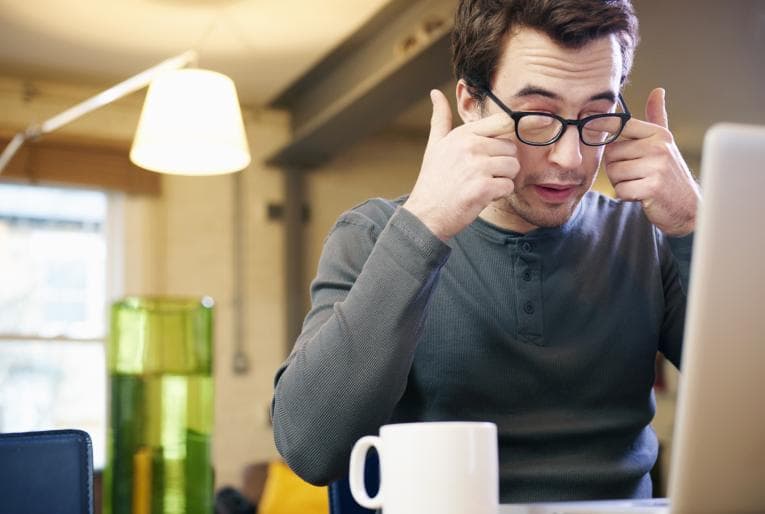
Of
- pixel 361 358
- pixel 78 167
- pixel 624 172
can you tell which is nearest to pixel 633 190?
pixel 624 172

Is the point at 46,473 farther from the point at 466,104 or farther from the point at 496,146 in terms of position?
the point at 466,104

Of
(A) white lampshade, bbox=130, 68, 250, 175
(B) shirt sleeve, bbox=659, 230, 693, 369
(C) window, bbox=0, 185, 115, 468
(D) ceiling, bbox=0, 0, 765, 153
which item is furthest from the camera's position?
(C) window, bbox=0, 185, 115, 468

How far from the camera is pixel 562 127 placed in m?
1.24

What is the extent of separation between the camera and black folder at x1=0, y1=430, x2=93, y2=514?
94 centimetres

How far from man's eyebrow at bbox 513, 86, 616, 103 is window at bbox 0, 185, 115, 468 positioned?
13.9 ft

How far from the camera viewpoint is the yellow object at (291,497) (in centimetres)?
412

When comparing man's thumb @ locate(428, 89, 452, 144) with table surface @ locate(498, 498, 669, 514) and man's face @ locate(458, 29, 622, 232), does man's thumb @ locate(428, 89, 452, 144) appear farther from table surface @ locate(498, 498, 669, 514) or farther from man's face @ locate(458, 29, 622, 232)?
table surface @ locate(498, 498, 669, 514)

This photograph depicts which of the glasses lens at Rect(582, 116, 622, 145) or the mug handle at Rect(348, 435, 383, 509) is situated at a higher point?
the glasses lens at Rect(582, 116, 622, 145)

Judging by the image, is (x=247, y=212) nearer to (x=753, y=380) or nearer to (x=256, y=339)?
(x=256, y=339)

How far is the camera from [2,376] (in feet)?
16.5

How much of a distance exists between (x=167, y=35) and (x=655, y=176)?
12.1 ft

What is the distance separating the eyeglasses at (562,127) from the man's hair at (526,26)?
103 mm

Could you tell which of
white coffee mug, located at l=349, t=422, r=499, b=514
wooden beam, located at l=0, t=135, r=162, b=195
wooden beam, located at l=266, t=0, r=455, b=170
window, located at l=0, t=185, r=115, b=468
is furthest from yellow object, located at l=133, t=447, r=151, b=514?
wooden beam, located at l=0, t=135, r=162, b=195

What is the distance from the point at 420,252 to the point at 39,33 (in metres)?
3.99
